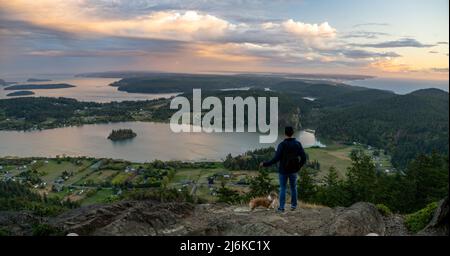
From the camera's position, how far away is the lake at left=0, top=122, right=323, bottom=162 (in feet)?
194

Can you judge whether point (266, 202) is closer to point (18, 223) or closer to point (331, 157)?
point (18, 223)

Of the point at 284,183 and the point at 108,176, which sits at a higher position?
the point at 284,183

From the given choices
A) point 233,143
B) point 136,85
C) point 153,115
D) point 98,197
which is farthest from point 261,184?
point 136,85

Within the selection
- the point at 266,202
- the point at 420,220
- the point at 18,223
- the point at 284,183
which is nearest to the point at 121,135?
the point at 18,223

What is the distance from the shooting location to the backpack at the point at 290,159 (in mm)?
5988

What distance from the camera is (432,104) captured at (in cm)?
9094

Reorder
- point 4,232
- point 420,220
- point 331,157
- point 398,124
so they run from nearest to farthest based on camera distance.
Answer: point 4,232
point 420,220
point 331,157
point 398,124

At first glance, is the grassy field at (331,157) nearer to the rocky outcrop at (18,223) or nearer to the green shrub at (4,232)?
the rocky outcrop at (18,223)
